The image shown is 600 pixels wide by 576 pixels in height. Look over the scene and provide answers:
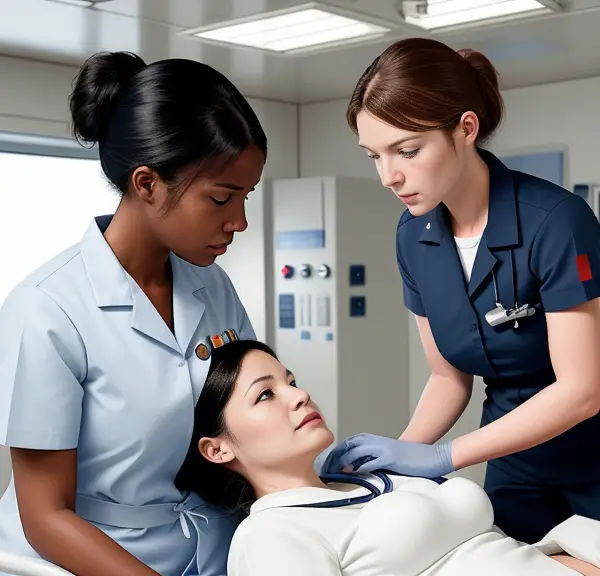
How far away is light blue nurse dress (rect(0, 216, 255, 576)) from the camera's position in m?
1.50

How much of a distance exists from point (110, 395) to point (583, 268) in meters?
0.91

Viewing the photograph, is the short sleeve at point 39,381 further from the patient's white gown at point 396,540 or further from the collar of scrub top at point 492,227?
the collar of scrub top at point 492,227

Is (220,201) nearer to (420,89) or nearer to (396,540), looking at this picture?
(420,89)

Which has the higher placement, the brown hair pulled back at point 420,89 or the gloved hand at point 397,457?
the brown hair pulled back at point 420,89

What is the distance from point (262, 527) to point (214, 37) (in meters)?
2.96

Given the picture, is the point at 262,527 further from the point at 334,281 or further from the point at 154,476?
the point at 334,281

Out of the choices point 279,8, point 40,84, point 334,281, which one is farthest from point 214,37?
point 334,281

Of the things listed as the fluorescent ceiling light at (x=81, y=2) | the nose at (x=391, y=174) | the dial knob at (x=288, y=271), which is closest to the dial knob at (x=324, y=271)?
the dial knob at (x=288, y=271)

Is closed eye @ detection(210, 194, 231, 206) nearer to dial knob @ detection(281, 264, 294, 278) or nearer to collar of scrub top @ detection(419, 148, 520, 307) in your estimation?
collar of scrub top @ detection(419, 148, 520, 307)

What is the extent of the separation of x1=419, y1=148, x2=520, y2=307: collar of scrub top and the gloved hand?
1.09 feet

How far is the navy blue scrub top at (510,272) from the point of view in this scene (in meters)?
1.79

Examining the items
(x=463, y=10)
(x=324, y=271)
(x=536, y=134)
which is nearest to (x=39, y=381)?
(x=463, y=10)

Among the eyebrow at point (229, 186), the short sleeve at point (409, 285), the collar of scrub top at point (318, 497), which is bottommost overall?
the collar of scrub top at point (318, 497)

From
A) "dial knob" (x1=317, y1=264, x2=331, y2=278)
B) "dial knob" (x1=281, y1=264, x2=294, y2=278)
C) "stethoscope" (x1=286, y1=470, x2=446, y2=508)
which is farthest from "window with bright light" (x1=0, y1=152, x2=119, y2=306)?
"stethoscope" (x1=286, y1=470, x2=446, y2=508)
